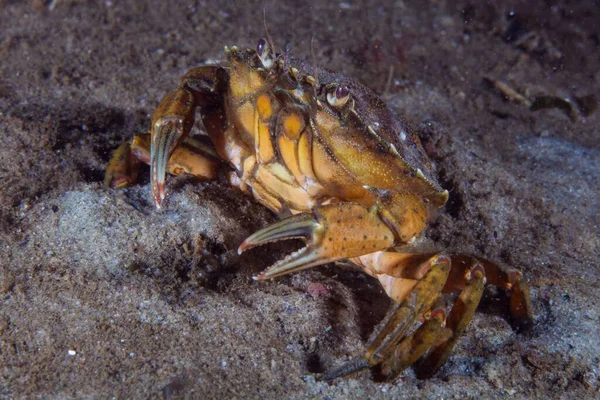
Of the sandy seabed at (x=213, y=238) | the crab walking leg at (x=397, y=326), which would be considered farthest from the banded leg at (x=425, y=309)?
the sandy seabed at (x=213, y=238)

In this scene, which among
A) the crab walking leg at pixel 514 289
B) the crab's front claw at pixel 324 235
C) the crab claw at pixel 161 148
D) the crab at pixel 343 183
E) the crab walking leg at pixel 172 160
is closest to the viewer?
the crab's front claw at pixel 324 235

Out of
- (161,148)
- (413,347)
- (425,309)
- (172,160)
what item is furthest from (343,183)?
(172,160)

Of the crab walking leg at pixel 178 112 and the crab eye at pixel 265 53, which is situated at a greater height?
the crab eye at pixel 265 53

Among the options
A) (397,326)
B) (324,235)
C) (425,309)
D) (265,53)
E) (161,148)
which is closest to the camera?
(324,235)

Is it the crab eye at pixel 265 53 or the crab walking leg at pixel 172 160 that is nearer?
the crab eye at pixel 265 53

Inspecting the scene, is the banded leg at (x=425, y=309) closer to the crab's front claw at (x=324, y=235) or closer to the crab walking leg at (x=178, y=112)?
the crab's front claw at (x=324, y=235)

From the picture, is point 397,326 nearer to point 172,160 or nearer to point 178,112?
point 178,112

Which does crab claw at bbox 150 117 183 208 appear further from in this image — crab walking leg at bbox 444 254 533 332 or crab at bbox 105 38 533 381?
crab walking leg at bbox 444 254 533 332
